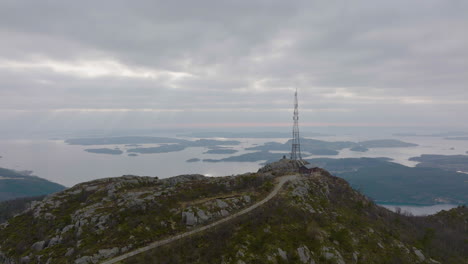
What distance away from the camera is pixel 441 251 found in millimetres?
53438

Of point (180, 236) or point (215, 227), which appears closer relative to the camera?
point (180, 236)

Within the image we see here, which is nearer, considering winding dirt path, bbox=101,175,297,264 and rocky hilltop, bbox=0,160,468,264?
winding dirt path, bbox=101,175,297,264

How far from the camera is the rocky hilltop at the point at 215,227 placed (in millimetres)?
31578

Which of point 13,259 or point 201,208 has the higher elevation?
point 201,208

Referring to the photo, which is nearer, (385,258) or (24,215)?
(385,258)

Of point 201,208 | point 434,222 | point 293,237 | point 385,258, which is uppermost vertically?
point 201,208

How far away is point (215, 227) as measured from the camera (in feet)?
118

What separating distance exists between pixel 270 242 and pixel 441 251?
2005 inches

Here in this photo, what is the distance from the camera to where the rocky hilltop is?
1243 inches

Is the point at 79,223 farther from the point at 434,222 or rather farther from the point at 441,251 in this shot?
the point at 434,222

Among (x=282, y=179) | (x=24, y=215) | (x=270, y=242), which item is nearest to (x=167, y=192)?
(x=270, y=242)

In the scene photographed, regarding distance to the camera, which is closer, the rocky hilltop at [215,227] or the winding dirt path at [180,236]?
the winding dirt path at [180,236]

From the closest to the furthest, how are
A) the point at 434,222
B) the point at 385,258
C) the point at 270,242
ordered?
1. the point at 270,242
2. the point at 385,258
3. the point at 434,222

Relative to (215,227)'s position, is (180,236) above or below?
below
